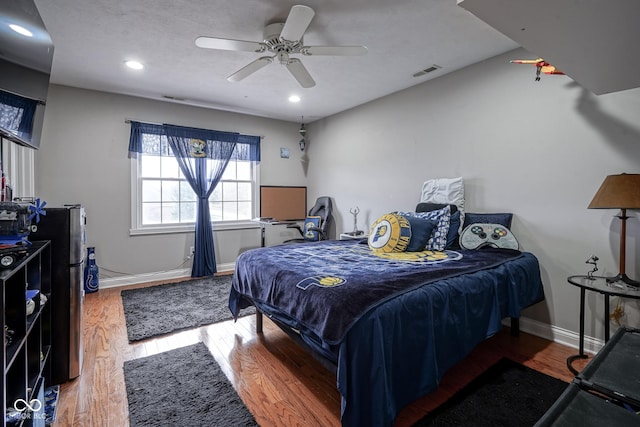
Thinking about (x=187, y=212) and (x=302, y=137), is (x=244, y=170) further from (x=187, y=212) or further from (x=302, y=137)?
(x=302, y=137)

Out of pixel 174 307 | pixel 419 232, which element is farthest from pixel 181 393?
pixel 419 232

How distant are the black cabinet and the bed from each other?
3.89ft

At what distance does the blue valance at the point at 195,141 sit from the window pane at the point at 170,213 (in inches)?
29.7

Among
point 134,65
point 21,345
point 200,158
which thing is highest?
point 134,65

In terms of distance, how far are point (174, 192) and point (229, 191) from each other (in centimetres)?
83

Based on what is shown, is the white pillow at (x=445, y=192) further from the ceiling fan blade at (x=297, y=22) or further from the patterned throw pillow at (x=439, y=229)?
the ceiling fan blade at (x=297, y=22)

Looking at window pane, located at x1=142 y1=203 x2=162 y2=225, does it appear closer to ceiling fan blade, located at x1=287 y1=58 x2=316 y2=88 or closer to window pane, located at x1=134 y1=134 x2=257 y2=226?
window pane, located at x1=134 y1=134 x2=257 y2=226

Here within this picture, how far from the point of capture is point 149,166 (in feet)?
14.2

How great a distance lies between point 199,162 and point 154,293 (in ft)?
6.34

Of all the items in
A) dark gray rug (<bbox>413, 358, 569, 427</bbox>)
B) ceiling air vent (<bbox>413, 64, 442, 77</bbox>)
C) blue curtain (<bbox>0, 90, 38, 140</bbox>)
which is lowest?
dark gray rug (<bbox>413, 358, 569, 427</bbox>)

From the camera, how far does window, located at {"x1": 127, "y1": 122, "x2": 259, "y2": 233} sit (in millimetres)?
4230

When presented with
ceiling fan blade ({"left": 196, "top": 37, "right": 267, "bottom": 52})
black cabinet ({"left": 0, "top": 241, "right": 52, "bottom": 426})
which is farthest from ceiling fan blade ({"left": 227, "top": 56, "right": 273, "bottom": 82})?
black cabinet ({"left": 0, "top": 241, "right": 52, "bottom": 426})

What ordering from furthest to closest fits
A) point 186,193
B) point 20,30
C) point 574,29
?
point 186,193
point 20,30
point 574,29

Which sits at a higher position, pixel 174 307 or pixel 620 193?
pixel 620 193
